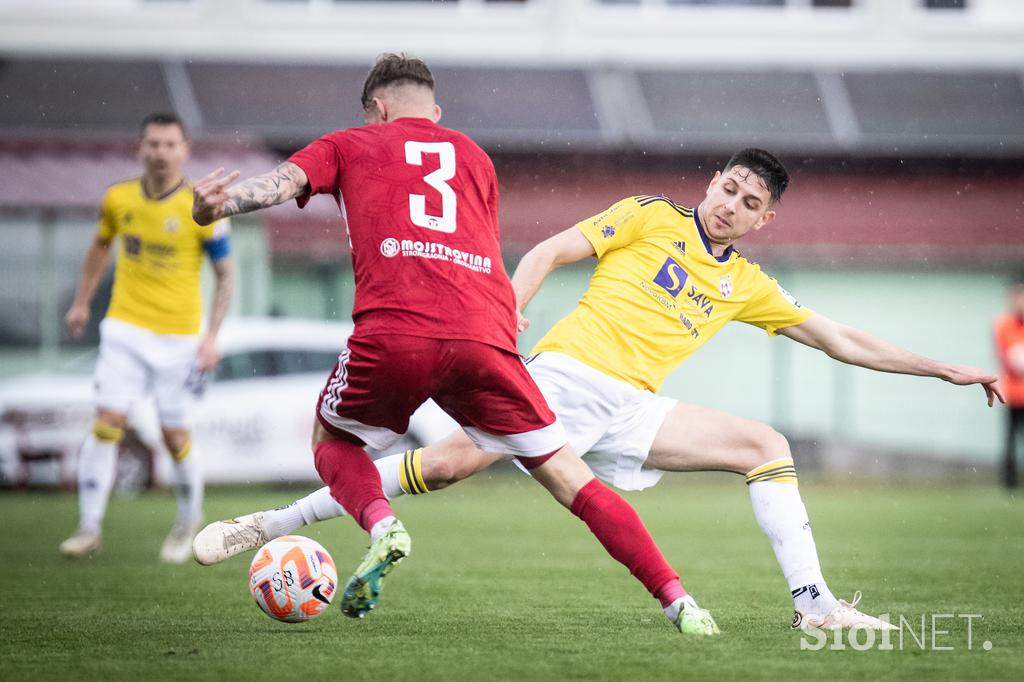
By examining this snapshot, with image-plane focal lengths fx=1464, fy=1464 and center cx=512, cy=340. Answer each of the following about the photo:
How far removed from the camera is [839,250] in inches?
790

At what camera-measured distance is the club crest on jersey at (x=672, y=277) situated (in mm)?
6195

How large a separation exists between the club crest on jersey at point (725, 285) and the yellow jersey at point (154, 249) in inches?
147

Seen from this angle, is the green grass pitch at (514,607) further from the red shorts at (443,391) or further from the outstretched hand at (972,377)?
the outstretched hand at (972,377)

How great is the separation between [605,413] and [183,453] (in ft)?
12.6

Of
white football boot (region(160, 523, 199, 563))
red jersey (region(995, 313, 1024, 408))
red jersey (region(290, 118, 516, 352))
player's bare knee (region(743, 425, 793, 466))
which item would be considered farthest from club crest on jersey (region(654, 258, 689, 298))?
red jersey (region(995, 313, 1024, 408))

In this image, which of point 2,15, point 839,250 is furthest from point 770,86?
point 2,15

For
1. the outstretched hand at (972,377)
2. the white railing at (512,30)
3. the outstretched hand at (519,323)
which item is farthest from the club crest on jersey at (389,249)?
the white railing at (512,30)

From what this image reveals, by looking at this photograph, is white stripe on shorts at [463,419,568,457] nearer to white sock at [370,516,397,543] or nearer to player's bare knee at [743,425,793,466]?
white sock at [370,516,397,543]

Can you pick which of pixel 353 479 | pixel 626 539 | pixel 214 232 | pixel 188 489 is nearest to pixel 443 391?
pixel 353 479

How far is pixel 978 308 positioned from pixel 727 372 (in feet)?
12.2

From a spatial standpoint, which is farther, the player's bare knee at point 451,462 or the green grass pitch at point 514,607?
the player's bare knee at point 451,462

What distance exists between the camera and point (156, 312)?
892 centimetres

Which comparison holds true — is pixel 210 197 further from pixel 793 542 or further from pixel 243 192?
pixel 793 542

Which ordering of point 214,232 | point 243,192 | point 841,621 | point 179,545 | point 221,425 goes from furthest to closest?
point 221,425 → point 214,232 → point 179,545 → point 841,621 → point 243,192
